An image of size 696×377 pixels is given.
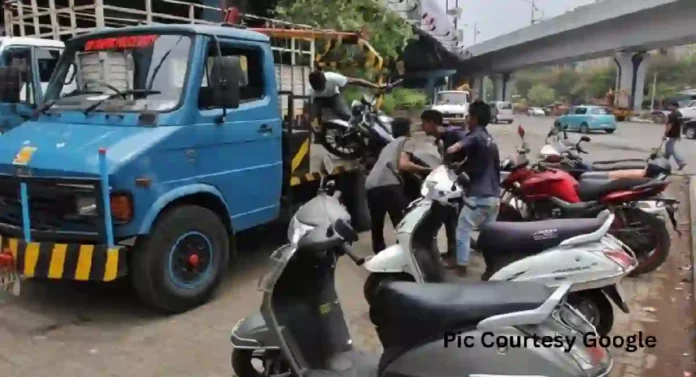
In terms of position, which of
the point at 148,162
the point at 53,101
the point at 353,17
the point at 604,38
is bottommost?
the point at 148,162

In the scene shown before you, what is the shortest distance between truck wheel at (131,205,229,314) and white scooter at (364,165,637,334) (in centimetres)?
132

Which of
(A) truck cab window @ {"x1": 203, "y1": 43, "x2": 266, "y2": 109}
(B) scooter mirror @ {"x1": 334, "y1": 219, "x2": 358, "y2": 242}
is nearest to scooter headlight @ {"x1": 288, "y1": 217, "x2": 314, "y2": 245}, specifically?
(B) scooter mirror @ {"x1": 334, "y1": 219, "x2": 358, "y2": 242}

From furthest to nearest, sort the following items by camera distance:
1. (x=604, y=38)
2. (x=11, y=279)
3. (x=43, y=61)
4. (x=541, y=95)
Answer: (x=541, y=95) → (x=604, y=38) → (x=43, y=61) → (x=11, y=279)

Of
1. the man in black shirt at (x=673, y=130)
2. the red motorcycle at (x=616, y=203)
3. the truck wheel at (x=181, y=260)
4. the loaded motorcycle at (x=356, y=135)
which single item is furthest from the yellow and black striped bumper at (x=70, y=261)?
the man in black shirt at (x=673, y=130)

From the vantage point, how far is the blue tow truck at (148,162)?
181 inches

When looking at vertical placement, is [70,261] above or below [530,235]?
below

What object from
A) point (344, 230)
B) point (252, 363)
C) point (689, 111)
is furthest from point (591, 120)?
point (344, 230)

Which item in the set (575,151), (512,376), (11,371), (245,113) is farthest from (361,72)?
(512,376)

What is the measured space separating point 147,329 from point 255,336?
1733 mm

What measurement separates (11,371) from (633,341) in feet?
14.2

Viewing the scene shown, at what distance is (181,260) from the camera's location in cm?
507

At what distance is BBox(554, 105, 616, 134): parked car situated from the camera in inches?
1236

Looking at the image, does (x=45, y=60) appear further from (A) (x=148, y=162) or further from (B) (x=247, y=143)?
(A) (x=148, y=162)

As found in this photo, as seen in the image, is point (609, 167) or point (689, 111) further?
point (689, 111)
